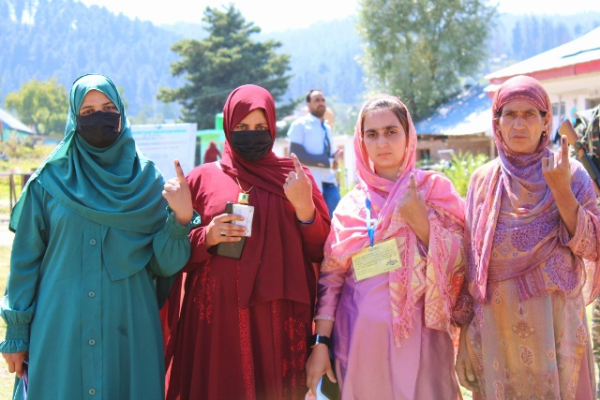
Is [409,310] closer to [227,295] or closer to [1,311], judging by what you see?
[227,295]

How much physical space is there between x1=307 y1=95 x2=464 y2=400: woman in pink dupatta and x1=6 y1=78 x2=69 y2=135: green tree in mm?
69681

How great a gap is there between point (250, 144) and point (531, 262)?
3.82ft

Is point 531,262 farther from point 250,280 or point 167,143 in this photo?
point 167,143

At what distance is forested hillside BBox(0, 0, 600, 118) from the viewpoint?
16262cm

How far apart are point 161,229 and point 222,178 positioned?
0.32 metres

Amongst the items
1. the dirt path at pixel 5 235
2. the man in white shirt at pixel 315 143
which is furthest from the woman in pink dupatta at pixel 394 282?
the dirt path at pixel 5 235

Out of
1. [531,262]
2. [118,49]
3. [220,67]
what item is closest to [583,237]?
[531,262]

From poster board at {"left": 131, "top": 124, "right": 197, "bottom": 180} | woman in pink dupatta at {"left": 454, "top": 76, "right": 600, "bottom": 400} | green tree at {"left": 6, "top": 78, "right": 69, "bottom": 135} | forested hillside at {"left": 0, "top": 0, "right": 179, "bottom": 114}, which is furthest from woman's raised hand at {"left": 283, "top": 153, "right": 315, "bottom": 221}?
forested hillside at {"left": 0, "top": 0, "right": 179, "bottom": 114}

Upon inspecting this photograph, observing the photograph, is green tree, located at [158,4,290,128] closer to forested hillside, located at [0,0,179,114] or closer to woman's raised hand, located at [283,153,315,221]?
woman's raised hand, located at [283,153,315,221]

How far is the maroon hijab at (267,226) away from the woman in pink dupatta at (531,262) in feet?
2.26

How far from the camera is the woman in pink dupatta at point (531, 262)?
2232 millimetres

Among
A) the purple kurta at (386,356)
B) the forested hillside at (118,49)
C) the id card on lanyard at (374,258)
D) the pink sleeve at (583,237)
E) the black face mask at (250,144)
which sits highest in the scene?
the forested hillside at (118,49)

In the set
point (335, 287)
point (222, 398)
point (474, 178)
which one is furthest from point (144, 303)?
point (474, 178)

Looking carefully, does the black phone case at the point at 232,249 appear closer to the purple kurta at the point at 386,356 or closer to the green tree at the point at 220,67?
the purple kurta at the point at 386,356
